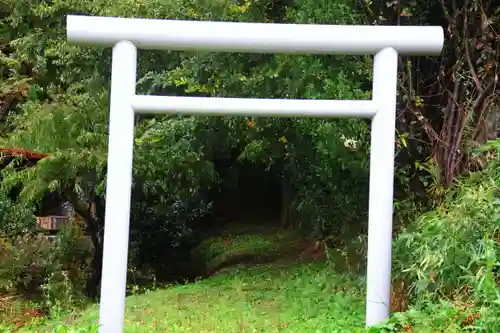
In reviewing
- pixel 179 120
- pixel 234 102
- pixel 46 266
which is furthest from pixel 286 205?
pixel 234 102

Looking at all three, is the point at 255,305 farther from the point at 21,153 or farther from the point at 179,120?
the point at 21,153

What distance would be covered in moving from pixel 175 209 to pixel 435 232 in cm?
798

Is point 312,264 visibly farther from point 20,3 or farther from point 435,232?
point 20,3

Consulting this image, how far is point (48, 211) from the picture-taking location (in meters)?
13.7

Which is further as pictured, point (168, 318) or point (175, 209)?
point (175, 209)

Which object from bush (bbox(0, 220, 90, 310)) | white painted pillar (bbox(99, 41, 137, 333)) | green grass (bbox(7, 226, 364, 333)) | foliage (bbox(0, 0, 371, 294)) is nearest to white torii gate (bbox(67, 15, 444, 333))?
white painted pillar (bbox(99, 41, 137, 333))

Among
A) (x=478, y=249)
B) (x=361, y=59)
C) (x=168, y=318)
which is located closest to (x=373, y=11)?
(x=361, y=59)

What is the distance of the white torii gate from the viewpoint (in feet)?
12.0

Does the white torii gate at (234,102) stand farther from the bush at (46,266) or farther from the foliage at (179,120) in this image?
the bush at (46,266)

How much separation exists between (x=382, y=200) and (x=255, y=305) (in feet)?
8.86

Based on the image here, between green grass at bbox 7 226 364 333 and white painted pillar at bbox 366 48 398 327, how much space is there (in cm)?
29

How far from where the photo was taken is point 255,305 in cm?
600

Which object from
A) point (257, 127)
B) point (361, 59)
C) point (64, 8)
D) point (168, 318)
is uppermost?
point (64, 8)

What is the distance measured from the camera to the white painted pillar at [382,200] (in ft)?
12.1
